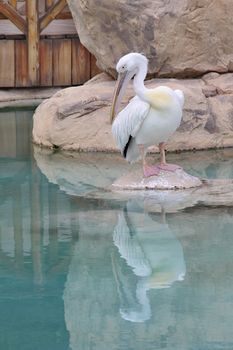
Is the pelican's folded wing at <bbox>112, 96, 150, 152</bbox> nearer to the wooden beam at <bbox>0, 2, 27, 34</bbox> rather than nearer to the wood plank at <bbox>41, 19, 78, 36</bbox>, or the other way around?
the wooden beam at <bbox>0, 2, 27, 34</bbox>

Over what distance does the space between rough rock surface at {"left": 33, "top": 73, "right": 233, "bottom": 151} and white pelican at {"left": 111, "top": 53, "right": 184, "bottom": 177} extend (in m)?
1.41

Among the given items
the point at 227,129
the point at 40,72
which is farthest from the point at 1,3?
the point at 227,129

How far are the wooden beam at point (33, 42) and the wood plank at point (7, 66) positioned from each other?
21cm

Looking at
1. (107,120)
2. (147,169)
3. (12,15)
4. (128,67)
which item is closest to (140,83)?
(128,67)

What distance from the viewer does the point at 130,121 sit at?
6.08 meters

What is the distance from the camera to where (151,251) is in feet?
15.9

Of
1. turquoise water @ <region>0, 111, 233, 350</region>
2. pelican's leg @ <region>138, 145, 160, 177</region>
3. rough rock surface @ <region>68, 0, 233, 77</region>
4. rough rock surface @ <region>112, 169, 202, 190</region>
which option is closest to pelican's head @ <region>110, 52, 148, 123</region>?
pelican's leg @ <region>138, 145, 160, 177</region>

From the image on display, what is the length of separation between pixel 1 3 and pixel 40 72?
95cm

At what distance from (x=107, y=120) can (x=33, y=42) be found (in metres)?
3.24

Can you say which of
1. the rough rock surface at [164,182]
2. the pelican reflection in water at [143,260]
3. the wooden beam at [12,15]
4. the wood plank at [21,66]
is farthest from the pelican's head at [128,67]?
the wood plank at [21,66]

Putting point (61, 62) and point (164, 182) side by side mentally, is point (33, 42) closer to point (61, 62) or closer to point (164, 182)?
point (61, 62)

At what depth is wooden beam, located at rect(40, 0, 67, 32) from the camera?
1053 centimetres

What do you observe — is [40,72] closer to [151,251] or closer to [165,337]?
[151,251]

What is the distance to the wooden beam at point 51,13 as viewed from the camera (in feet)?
34.6
